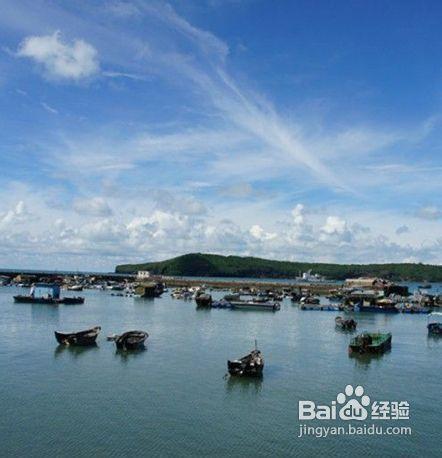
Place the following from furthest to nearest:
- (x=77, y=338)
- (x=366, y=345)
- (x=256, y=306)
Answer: (x=256, y=306), (x=366, y=345), (x=77, y=338)

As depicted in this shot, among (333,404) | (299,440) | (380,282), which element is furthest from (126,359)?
(380,282)

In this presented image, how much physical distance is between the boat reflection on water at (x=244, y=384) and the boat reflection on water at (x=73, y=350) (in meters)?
15.7

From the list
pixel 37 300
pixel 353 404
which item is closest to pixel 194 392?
pixel 353 404

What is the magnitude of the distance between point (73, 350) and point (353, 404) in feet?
87.7

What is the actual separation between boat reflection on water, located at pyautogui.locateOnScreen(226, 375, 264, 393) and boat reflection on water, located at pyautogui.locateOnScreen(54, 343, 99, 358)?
15710 millimetres

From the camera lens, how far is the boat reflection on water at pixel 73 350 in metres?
49.8

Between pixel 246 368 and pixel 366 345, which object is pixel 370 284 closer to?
pixel 366 345

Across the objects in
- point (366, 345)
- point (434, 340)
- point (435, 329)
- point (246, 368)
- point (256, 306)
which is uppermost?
point (256, 306)

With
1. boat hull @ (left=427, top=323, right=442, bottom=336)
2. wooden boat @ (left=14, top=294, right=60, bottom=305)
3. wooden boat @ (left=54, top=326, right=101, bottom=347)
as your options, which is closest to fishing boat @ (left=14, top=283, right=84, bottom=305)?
wooden boat @ (left=14, top=294, right=60, bottom=305)

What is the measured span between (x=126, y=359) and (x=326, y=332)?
3291 cm

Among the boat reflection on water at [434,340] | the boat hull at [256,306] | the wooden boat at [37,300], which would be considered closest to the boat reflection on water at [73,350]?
the boat reflection on water at [434,340]

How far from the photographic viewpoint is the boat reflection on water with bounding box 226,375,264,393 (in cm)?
3825

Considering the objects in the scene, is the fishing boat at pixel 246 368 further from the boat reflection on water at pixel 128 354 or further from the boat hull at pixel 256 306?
the boat hull at pixel 256 306

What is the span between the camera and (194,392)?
121 feet
